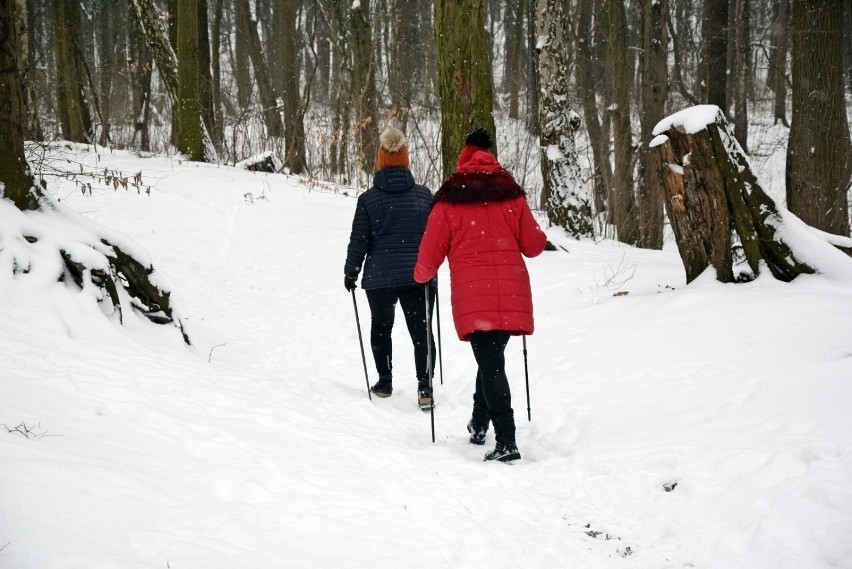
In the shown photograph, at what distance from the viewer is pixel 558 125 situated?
383 inches

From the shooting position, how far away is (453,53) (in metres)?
7.39

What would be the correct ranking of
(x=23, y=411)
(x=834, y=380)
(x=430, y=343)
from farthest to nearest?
(x=430, y=343) → (x=834, y=380) → (x=23, y=411)

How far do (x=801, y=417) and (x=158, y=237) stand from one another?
8.85m

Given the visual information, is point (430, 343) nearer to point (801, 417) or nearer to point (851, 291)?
point (801, 417)

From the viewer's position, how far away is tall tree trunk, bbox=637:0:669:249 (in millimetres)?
12469

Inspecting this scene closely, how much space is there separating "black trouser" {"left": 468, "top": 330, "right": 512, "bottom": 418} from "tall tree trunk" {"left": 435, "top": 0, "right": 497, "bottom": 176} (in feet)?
13.6

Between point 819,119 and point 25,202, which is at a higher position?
point 819,119

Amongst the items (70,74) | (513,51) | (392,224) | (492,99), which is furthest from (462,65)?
(513,51)

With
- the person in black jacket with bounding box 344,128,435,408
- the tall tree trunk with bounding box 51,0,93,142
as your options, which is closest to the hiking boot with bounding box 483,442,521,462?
the person in black jacket with bounding box 344,128,435,408

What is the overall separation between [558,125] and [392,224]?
5756mm

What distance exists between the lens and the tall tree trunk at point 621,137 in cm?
1203

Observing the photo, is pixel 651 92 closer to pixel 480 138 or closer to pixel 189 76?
pixel 189 76

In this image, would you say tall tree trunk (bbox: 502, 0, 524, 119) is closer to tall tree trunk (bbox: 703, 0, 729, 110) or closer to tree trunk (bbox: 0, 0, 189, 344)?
tall tree trunk (bbox: 703, 0, 729, 110)

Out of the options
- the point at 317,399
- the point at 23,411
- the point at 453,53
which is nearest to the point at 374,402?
the point at 317,399
